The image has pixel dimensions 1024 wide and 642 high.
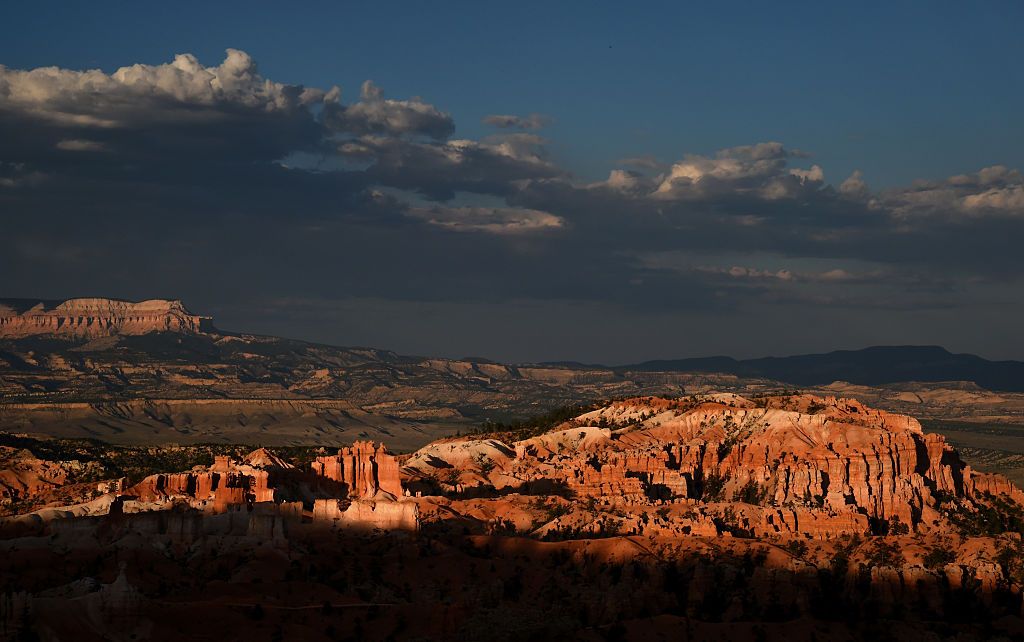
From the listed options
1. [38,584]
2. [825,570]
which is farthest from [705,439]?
[38,584]

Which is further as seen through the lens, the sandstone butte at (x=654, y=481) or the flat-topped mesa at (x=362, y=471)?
the flat-topped mesa at (x=362, y=471)

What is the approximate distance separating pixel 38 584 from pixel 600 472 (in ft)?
245

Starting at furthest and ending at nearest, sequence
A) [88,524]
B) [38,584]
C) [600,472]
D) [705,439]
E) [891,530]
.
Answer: [705,439], [600,472], [891,530], [88,524], [38,584]

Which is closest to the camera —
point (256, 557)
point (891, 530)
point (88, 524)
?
point (256, 557)

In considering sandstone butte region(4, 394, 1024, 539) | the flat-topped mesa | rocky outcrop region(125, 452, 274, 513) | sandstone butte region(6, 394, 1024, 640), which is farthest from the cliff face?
rocky outcrop region(125, 452, 274, 513)

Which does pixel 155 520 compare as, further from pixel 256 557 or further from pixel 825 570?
pixel 825 570

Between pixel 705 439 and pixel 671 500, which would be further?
pixel 705 439

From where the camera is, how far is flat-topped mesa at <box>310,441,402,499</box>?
453 ft

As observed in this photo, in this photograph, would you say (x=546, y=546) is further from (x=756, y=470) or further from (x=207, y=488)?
(x=756, y=470)

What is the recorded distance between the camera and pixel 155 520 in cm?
10800

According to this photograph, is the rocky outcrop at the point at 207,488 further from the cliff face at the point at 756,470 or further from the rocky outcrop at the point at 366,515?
the cliff face at the point at 756,470

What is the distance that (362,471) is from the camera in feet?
461

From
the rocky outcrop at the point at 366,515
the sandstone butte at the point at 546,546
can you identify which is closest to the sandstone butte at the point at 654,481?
the rocky outcrop at the point at 366,515

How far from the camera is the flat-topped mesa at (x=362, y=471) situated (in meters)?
138
